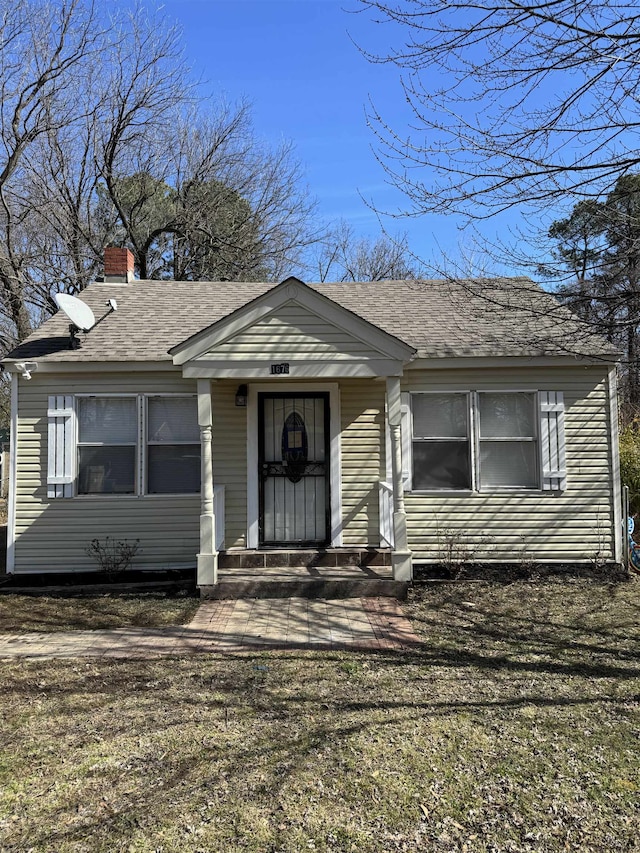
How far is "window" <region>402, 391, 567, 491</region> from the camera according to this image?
26.2ft

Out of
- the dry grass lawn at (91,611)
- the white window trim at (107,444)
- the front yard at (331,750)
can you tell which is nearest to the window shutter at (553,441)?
the front yard at (331,750)

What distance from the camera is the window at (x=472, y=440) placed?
7980 millimetres

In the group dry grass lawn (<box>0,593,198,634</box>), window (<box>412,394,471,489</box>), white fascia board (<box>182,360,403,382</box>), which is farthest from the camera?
window (<box>412,394,471,489</box>)

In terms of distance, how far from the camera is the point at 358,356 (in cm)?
691

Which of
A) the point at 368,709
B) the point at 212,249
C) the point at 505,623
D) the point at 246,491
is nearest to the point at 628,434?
the point at 505,623

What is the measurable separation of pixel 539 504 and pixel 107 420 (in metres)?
6.27

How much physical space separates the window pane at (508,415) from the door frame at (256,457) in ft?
7.01

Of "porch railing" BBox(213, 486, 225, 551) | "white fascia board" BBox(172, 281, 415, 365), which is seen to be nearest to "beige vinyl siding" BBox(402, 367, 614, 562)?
"white fascia board" BBox(172, 281, 415, 365)

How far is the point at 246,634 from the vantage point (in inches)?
222

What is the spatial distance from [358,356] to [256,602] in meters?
3.25

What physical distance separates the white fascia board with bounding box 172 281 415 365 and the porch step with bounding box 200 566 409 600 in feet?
9.10

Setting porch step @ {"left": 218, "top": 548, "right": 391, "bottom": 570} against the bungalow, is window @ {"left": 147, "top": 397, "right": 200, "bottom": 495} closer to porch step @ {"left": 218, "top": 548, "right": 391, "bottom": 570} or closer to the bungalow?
the bungalow

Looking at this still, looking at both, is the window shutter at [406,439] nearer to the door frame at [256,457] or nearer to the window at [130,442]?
the door frame at [256,457]

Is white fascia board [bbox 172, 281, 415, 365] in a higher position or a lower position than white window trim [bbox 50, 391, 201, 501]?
higher
